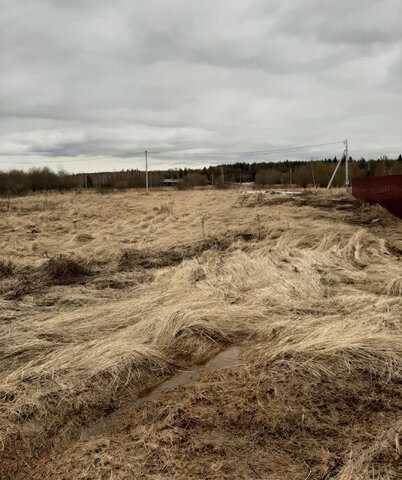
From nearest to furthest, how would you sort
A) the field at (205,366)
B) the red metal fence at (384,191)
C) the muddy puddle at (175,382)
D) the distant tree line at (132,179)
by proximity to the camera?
the field at (205,366) → the muddy puddle at (175,382) → the red metal fence at (384,191) → the distant tree line at (132,179)

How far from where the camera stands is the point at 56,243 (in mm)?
9875

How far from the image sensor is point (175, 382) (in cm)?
325

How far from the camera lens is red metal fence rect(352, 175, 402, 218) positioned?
11125 millimetres

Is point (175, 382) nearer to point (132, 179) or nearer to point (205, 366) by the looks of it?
point (205, 366)

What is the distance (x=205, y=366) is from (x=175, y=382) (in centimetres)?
36

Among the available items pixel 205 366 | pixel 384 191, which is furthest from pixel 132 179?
pixel 205 366

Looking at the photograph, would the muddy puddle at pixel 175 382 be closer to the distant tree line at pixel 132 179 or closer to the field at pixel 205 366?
the field at pixel 205 366

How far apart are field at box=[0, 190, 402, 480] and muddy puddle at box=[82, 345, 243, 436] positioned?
0.02m

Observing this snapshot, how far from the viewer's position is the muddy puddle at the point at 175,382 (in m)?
2.69

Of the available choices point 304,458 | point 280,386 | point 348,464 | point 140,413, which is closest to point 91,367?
point 140,413

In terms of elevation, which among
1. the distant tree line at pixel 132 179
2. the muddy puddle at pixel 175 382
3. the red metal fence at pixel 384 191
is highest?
the distant tree line at pixel 132 179

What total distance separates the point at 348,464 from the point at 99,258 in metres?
6.35

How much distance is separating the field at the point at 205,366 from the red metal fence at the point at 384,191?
163 inches

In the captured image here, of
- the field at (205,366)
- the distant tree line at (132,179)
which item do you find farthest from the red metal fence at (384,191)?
the distant tree line at (132,179)
